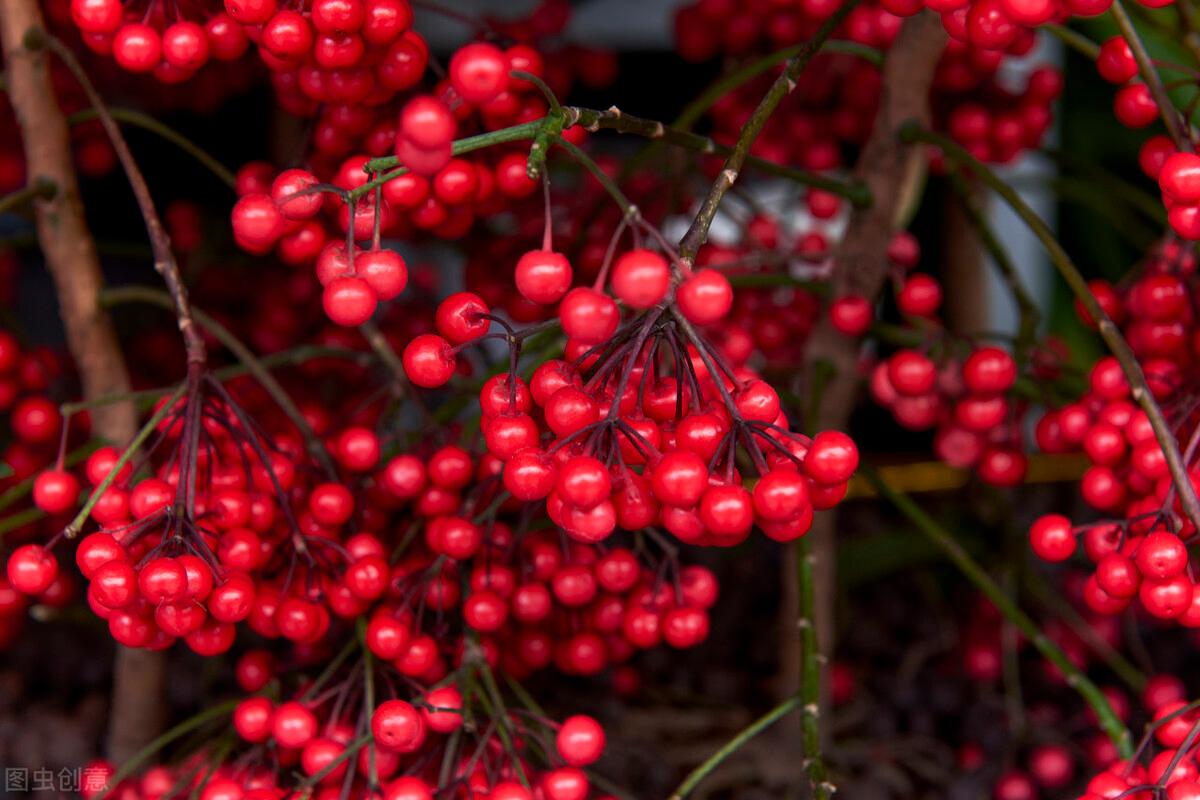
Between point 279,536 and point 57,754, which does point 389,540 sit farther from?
point 57,754

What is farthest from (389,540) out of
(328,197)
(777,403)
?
(777,403)

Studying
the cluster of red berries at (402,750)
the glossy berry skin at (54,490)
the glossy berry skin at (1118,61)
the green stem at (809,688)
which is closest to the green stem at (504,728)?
the cluster of red berries at (402,750)

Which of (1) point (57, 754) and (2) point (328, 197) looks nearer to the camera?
(2) point (328, 197)

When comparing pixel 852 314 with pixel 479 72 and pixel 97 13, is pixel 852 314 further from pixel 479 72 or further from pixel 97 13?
pixel 97 13

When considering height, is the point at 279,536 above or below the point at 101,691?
above

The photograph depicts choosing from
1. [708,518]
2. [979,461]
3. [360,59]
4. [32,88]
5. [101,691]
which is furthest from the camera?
[101,691]

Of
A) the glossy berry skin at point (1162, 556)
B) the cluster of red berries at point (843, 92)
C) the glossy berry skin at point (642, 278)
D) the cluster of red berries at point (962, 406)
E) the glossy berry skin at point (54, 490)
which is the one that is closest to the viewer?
the glossy berry skin at point (642, 278)

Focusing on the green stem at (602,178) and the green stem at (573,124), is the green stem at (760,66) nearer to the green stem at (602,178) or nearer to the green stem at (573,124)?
the green stem at (573,124)
